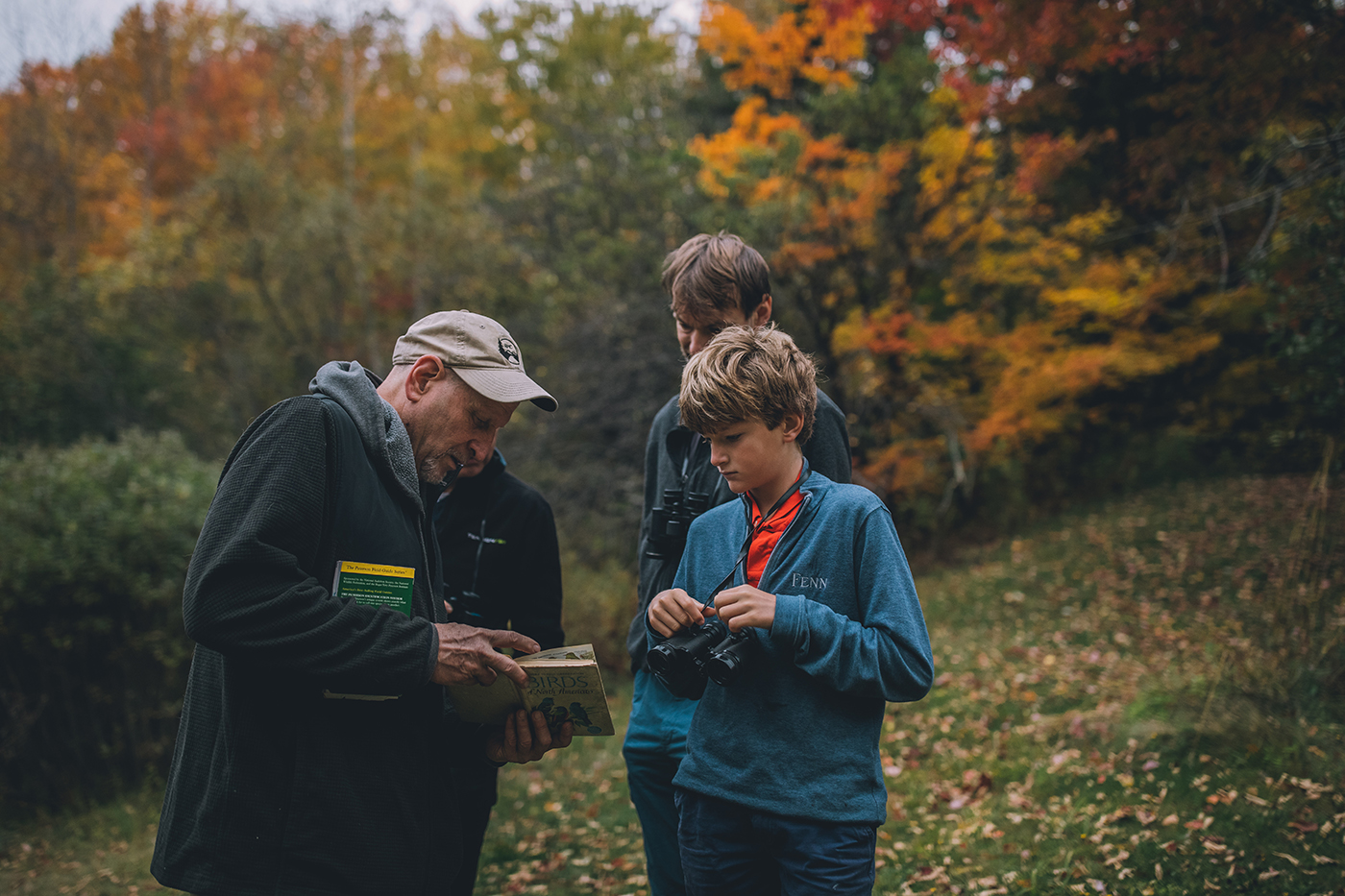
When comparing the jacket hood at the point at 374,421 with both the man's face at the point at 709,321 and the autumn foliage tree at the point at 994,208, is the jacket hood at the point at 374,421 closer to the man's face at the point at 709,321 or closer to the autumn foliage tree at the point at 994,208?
the man's face at the point at 709,321

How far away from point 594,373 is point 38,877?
A: 25.8ft

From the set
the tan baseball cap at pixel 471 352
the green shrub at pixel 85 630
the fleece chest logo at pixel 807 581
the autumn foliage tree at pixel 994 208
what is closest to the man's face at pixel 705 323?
the tan baseball cap at pixel 471 352

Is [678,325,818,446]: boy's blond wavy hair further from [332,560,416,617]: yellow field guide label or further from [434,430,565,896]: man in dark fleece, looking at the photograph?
[434,430,565,896]: man in dark fleece

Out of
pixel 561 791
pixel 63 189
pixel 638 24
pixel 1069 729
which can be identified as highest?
pixel 638 24

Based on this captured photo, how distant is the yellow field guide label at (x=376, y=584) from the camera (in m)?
1.93

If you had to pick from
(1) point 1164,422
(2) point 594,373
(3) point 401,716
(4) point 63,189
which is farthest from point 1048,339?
(4) point 63,189

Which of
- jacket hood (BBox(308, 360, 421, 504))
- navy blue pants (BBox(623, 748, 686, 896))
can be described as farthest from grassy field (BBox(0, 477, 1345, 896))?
jacket hood (BBox(308, 360, 421, 504))

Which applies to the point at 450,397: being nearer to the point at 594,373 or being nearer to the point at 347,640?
the point at 347,640

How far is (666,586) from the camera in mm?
2551

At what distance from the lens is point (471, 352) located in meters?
2.22

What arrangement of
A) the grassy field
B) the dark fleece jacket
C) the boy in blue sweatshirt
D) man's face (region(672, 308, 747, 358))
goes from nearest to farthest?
the dark fleece jacket < the boy in blue sweatshirt < man's face (region(672, 308, 747, 358)) < the grassy field

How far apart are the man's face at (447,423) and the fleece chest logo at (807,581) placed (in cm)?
81

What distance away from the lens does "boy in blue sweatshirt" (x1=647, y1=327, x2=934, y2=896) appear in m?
1.87

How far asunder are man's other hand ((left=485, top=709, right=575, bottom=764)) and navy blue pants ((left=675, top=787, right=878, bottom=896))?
1.18 ft
